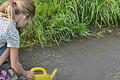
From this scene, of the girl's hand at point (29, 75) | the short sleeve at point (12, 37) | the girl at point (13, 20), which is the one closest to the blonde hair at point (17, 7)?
the girl at point (13, 20)

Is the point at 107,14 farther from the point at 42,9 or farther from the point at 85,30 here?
the point at 42,9

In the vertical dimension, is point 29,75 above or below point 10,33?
below

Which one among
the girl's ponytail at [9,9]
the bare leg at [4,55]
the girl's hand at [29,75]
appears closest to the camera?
the girl's ponytail at [9,9]

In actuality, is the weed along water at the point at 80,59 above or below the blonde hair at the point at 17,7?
below

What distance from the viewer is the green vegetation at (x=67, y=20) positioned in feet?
15.8

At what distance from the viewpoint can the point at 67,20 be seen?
16.6ft

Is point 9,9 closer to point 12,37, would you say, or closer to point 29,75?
point 12,37

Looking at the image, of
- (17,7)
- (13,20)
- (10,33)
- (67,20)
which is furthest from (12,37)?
(67,20)

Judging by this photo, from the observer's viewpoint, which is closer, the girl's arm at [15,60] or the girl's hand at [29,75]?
the girl's arm at [15,60]

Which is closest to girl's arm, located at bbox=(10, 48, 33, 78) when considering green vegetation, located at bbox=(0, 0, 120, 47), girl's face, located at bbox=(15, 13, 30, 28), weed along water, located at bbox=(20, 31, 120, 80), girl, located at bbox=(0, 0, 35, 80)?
girl, located at bbox=(0, 0, 35, 80)

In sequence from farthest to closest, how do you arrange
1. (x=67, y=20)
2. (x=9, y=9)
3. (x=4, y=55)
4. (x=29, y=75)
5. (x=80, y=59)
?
(x=67, y=20) < (x=80, y=59) < (x=29, y=75) < (x=4, y=55) < (x=9, y=9)

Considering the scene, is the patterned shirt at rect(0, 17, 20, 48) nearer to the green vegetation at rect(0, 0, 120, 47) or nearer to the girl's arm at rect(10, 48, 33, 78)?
the girl's arm at rect(10, 48, 33, 78)

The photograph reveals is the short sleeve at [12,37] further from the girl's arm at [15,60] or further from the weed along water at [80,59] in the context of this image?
the weed along water at [80,59]

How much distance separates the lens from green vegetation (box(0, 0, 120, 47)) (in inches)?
189
